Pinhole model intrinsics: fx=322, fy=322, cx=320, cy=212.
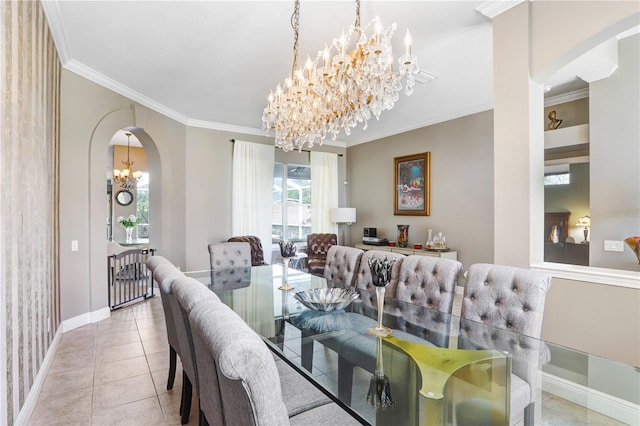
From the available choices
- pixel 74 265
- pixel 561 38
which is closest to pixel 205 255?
pixel 74 265

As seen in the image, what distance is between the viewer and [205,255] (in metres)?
5.74

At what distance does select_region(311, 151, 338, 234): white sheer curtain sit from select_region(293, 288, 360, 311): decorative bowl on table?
14.5 ft

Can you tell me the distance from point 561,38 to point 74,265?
16.6ft

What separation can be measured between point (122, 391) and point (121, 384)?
0.40 feet

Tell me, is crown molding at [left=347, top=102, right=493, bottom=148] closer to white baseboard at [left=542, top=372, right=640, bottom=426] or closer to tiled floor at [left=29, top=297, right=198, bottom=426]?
white baseboard at [left=542, top=372, right=640, bottom=426]

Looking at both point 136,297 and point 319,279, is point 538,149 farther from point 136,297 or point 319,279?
point 136,297

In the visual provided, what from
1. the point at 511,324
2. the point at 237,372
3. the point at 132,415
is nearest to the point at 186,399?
the point at 132,415

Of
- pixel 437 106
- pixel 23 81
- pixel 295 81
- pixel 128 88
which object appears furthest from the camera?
pixel 437 106

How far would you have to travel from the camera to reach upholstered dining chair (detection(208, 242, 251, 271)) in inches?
146

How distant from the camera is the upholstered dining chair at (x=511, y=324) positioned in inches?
53.4

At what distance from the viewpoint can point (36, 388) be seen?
234 cm

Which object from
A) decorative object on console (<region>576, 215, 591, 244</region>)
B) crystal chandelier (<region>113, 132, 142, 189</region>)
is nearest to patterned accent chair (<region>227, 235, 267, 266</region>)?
crystal chandelier (<region>113, 132, 142, 189</region>)

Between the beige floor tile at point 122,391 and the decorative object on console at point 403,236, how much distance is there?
14.3 feet

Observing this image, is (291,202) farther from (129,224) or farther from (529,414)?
(529,414)
